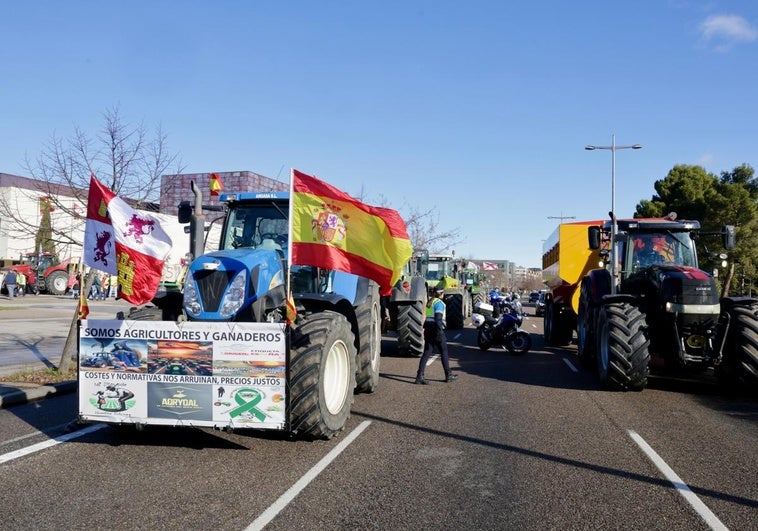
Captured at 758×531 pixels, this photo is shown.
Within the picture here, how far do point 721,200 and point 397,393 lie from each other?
3167 centimetres

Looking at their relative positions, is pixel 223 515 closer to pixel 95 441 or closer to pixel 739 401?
pixel 95 441

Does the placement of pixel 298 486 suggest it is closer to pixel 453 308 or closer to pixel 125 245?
pixel 125 245

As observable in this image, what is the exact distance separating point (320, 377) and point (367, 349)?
2909 millimetres

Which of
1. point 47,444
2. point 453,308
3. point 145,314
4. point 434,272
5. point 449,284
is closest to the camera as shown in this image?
point 47,444

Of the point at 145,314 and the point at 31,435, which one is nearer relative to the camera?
the point at 31,435

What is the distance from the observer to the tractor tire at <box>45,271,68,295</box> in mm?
37812

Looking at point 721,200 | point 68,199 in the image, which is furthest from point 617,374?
point 721,200

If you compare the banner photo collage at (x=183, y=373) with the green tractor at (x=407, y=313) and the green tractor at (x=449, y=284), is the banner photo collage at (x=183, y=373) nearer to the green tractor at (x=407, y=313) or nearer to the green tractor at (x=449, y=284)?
the green tractor at (x=407, y=313)

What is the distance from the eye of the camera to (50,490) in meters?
5.18

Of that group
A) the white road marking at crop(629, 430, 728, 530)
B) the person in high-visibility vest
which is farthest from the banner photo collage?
the person in high-visibility vest

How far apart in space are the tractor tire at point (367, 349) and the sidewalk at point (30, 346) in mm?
4167

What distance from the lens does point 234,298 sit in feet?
22.7

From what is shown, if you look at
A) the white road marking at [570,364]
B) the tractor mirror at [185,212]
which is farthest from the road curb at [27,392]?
the white road marking at [570,364]

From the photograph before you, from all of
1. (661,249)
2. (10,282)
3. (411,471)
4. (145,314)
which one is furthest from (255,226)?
(10,282)
